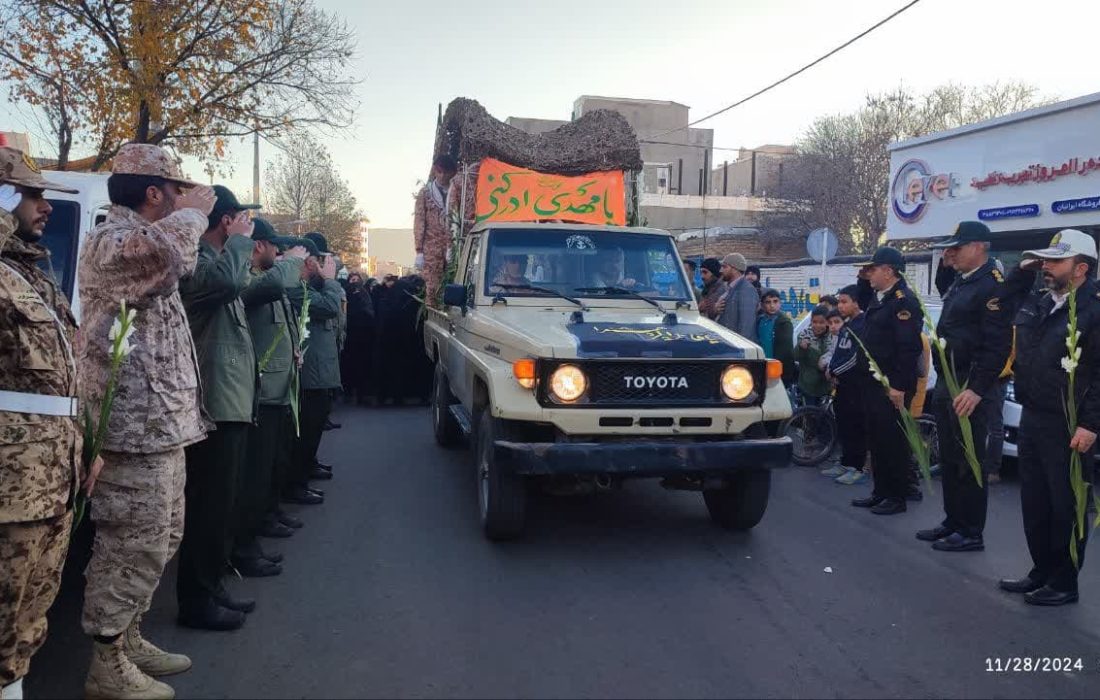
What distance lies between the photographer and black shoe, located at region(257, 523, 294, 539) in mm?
5562

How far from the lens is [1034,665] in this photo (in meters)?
3.78

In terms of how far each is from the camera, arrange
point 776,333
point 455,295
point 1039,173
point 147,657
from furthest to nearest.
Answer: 1. point 1039,173
2. point 776,333
3. point 455,295
4. point 147,657

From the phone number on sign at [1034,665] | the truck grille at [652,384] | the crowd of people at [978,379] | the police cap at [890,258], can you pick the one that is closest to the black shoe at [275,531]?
the truck grille at [652,384]

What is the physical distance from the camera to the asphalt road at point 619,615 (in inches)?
139

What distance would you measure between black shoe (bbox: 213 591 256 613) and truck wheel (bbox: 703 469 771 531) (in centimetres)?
301

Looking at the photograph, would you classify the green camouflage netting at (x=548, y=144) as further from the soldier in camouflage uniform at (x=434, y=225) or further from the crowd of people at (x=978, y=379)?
the crowd of people at (x=978, y=379)

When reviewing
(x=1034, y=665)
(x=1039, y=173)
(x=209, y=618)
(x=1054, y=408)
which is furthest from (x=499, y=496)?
(x=1039, y=173)

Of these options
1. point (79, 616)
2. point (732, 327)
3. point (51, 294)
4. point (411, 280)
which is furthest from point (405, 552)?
point (411, 280)

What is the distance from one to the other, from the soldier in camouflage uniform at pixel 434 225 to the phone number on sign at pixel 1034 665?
6.03 m

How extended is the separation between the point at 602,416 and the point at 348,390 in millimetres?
8155

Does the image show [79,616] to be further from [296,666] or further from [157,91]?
[157,91]

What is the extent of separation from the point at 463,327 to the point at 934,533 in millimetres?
3668

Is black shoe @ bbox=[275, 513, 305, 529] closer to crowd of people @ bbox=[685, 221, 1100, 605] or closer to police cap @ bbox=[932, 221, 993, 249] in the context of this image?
crowd of people @ bbox=[685, 221, 1100, 605]

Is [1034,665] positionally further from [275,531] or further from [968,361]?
[275,531]
